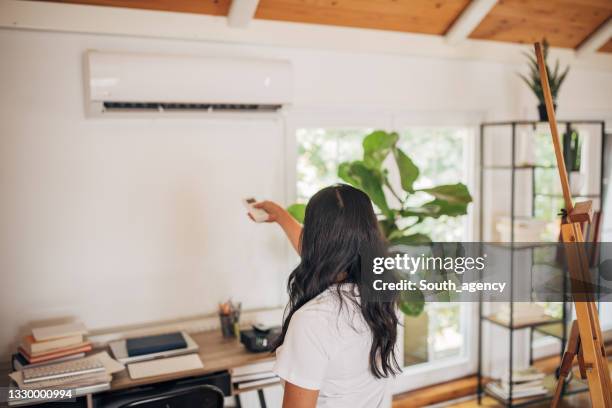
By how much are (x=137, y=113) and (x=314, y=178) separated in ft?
3.33

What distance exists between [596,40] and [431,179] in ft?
4.69

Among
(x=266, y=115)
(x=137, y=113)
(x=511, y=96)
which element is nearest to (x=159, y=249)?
(x=137, y=113)

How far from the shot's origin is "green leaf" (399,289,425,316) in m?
2.53

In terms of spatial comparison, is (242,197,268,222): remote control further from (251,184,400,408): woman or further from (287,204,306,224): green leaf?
(251,184,400,408): woman

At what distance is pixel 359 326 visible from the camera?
1.37m

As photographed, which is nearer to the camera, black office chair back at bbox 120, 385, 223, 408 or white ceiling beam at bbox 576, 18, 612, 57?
Result: black office chair back at bbox 120, 385, 223, 408

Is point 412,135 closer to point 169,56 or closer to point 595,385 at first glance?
point 169,56

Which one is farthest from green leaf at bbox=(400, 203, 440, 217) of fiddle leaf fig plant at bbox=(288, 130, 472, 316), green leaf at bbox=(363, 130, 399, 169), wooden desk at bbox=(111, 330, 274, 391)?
wooden desk at bbox=(111, 330, 274, 391)

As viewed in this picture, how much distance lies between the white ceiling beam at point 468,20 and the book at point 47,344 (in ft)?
8.11

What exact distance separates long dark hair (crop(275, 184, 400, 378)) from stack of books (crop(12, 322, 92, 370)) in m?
1.31

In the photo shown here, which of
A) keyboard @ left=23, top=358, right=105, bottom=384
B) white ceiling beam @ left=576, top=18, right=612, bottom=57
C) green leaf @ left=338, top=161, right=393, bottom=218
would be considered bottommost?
keyboard @ left=23, top=358, right=105, bottom=384

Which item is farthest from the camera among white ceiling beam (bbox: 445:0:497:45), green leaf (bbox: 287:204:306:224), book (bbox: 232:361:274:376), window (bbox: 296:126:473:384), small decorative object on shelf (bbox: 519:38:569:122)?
small decorative object on shelf (bbox: 519:38:569:122)

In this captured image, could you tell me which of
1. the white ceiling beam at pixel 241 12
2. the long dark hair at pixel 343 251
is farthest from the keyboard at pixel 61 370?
the white ceiling beam at pixel 241 12

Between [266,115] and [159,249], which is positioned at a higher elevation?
[266,115]
